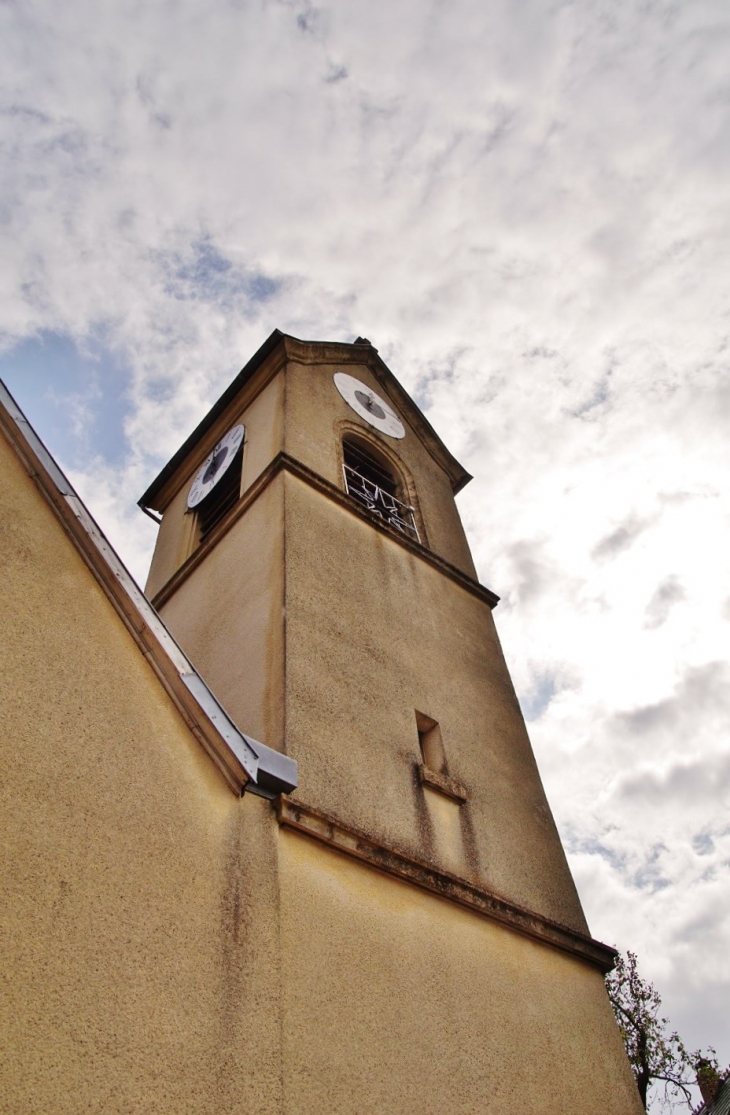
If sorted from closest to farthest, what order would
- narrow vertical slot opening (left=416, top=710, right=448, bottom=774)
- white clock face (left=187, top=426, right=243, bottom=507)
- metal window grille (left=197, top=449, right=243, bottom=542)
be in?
narrow vertical slot opening (left=416, top=710, right=448, bottom=774)
metal window grille (left=197, top=449, right=243, bottom=542)
white clock face (left=187, top=426, right=243, bottom=507)

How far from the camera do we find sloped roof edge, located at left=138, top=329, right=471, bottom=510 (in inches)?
463

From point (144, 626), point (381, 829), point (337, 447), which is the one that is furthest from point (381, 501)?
point (144, 626)

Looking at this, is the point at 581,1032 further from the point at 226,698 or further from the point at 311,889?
the point at 226,698

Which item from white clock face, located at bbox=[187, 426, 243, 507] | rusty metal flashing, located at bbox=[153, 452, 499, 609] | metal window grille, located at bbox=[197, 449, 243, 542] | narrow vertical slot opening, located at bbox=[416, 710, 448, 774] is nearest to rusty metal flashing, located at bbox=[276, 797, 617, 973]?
narrow vertical slot opening, located at bbox=[416, 710, 448, 774]

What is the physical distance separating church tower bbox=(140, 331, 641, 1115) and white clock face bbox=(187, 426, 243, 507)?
2.05ft

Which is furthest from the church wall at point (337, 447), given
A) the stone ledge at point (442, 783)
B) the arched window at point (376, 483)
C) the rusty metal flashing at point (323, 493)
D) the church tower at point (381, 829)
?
the stone ledge at point (442, 783)

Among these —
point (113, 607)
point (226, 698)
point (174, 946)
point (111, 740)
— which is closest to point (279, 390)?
point (226, 698)

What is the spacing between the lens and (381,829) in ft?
18.0

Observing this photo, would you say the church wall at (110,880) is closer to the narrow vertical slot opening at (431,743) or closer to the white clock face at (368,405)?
the narrow vertical slot opening at (431,743)

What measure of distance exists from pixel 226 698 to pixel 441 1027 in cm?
278

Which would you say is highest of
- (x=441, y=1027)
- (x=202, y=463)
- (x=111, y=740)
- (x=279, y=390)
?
(x=202, y=463)

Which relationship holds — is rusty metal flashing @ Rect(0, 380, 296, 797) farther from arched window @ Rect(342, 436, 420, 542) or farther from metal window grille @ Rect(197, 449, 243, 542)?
metal window grille @ Rect(197, 449, 243, 542)

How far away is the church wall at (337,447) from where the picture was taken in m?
9.72

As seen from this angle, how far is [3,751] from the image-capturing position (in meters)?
3.61
